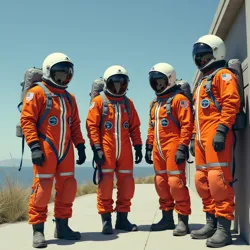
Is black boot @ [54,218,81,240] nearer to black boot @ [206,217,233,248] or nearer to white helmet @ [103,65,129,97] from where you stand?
black boot @ [206,217,233,248]

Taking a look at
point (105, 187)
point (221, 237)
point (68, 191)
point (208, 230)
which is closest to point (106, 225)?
point (105, 187)

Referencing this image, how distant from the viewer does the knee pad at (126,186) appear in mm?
4926

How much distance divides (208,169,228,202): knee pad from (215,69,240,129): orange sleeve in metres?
0.55

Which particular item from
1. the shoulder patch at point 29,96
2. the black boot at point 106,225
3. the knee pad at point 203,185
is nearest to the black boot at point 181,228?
the knee pad at point 203,185

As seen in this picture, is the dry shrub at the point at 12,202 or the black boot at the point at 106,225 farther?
the dry shrub at the point at 12,202

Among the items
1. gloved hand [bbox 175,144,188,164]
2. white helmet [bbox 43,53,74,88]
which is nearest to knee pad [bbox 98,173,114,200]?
gloved hand [bbox 175,144,188,164]

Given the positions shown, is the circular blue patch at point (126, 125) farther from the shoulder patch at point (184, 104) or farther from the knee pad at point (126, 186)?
the shoulder patch at point (184, 104)

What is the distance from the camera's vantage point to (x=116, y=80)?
4973 millimetres

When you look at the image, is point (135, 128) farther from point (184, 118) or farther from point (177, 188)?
point (177, 188)

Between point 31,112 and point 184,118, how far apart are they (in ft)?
6.44

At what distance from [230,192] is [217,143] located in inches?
22.9

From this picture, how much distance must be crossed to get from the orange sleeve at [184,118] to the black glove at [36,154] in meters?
1.78

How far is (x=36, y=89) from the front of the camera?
14.5ft

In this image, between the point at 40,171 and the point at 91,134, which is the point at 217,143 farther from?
the point at 40,171
